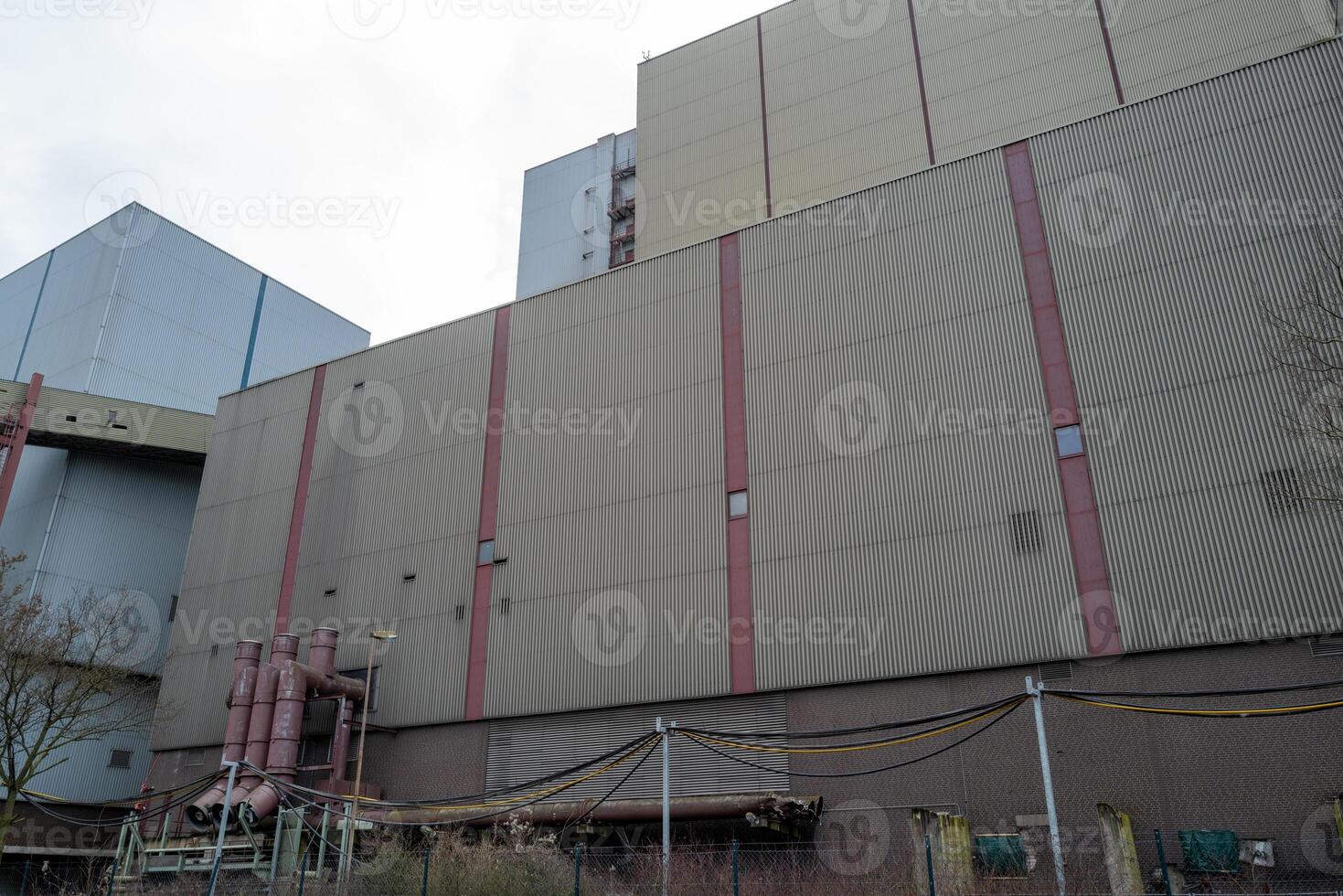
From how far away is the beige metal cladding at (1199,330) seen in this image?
22719mm

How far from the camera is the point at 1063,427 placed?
84.3ft

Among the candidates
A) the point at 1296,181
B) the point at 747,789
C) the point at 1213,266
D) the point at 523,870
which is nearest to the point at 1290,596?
the point at 1213,266

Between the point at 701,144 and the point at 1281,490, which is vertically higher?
the point at 701,144

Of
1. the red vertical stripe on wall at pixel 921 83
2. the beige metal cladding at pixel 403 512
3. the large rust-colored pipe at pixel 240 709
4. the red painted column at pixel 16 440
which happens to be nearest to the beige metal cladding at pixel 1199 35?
the red vertical stripe on wall at pixel 921 83

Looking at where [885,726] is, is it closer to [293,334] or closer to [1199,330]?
[1199,330]

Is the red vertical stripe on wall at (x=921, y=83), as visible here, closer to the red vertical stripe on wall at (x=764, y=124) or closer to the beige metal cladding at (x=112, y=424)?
the red vertical stripe on wall at (x=764, y=124)

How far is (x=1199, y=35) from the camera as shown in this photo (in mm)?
33688

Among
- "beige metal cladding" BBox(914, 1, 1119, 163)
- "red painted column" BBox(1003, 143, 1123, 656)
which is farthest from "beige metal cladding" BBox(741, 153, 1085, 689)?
"beige metal cladding" BBox(914, 1, 1119, 163)

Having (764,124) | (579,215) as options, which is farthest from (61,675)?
(764,124)

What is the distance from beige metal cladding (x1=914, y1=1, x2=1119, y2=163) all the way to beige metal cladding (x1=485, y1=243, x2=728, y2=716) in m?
11.4

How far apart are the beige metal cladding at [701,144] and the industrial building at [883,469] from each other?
1.61 feet

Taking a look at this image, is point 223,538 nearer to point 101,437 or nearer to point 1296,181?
point 101,437

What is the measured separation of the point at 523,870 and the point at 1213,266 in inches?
831

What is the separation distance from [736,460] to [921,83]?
17.7 meters
